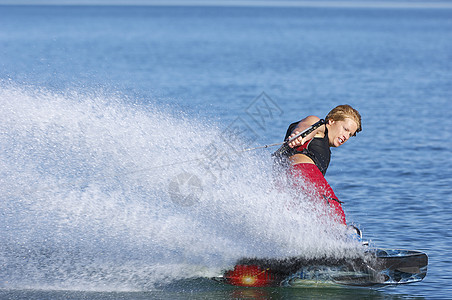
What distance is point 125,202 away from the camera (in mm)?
7965

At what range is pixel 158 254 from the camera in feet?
24.8

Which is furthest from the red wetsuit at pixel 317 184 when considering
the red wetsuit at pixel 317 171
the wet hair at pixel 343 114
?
the wet hair at pixel 343 114

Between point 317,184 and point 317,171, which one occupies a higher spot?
point 317,171

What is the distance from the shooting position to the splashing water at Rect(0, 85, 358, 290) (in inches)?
297

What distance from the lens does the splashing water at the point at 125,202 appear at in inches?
297

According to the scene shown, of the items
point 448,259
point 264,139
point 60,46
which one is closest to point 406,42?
point 60,46

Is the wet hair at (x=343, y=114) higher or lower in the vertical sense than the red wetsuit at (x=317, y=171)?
higher

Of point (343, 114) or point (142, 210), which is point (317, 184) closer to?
point (343, 114)

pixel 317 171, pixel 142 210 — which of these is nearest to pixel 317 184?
pixel 317 171

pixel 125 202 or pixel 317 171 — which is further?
pixel 125 202

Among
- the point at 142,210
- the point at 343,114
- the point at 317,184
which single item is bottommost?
the point at 142,210

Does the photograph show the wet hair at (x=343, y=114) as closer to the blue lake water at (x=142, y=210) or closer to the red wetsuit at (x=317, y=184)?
the red wetsuit at (x=317, y=184)

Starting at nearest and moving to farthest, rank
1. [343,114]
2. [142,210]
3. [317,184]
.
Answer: [317,184], [343,114], [142,210]

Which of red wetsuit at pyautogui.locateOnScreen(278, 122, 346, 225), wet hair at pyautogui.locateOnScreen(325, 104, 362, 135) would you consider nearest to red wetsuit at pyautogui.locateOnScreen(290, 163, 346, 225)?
red wetsuit at pyautogui.locateOnScreen(278, 122, 346, 225)
